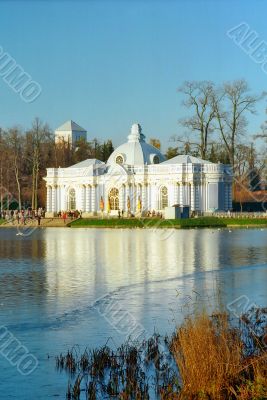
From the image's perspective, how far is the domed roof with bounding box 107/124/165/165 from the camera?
79.4 meters

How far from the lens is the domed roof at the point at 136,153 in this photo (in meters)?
79.4

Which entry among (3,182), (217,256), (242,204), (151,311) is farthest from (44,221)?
(151,311)

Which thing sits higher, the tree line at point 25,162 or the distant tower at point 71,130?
the distant tower at point 71,130

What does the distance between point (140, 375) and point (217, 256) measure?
19.4 metres

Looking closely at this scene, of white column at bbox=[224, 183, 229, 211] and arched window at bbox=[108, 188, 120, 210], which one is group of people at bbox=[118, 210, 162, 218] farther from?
white column at bbox=[224, 183, 229, 211]

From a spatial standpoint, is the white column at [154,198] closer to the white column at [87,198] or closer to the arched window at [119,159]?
A: the arched window at [119,159]

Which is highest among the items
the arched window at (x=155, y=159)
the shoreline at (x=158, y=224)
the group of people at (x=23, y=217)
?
the arched window at (x=155, y=159)

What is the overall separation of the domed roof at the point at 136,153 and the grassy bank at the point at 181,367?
66.8 m

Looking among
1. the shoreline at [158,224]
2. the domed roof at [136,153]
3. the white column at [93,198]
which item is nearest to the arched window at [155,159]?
the domed roof at [136,153]

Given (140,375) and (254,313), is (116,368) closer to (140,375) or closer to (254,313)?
(140,375)

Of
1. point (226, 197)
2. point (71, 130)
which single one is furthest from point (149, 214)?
point (71, 130)

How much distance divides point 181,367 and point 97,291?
993cm

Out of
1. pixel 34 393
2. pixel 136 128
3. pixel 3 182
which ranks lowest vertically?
pixel 34 393

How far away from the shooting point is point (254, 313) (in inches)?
597
